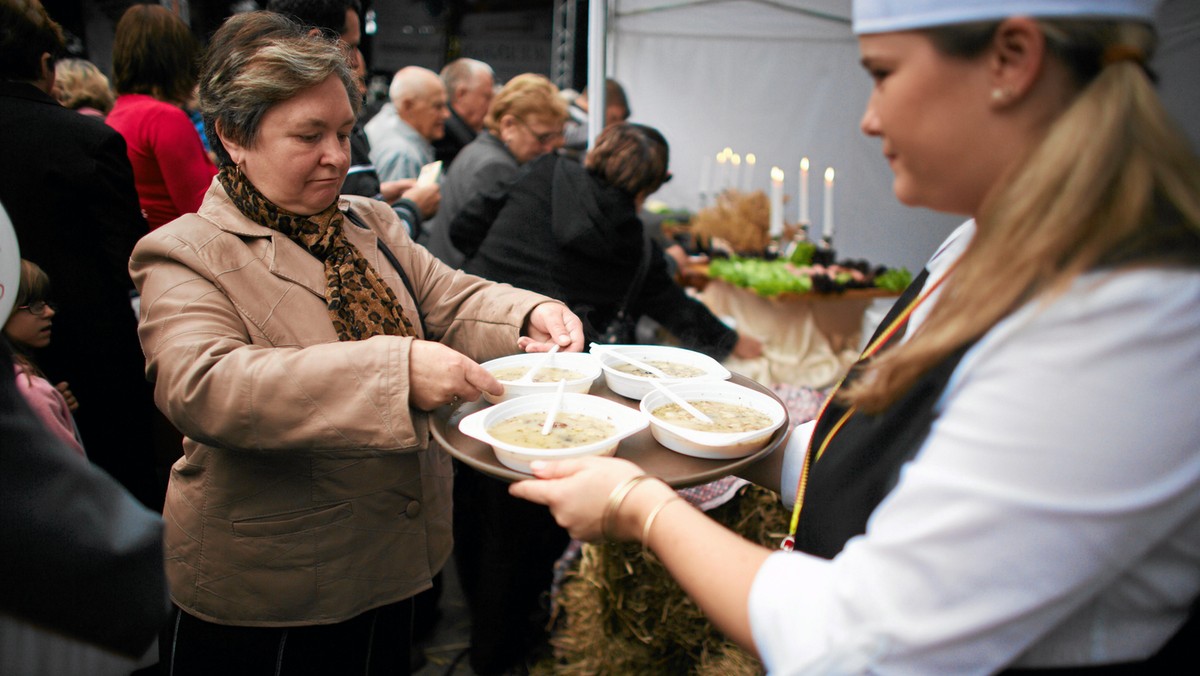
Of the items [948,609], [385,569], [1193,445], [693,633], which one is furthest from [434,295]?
[1193,445]

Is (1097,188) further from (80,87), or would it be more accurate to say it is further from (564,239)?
(80,87)

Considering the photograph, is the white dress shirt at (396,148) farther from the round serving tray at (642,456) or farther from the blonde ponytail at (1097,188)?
the blonde ponytail at (1097,188)

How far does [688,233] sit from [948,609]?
16.2ft

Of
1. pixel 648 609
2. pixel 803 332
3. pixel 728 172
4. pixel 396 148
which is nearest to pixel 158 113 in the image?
pixel 396 148

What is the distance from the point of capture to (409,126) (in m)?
5.15

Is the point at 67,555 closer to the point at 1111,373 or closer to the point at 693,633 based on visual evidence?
the point at 1111,373

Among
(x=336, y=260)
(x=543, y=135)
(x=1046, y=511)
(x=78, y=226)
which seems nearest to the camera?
(x=1046, y=511)

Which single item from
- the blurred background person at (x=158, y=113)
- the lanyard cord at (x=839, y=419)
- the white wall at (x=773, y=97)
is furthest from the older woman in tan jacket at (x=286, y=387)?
the white wall at (x=773, y=97)

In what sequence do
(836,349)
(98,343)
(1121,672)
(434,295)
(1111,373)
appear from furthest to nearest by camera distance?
1. (836,349)
2. (98,343)
3. (434,295)
4. (1121,672)
5. (1111,373)

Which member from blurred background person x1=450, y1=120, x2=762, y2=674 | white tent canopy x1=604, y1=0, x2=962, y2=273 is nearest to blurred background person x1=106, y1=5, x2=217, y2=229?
blurred background person x1=450, y1=120, x2=762, y2=674

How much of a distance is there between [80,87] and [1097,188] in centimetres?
541

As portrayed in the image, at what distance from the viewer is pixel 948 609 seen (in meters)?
0.86

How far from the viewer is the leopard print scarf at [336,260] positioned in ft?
5.82

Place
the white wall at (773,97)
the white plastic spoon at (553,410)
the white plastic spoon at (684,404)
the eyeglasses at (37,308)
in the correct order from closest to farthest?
the white plastic spoon at (553,410) < the white plastic spoon at (684,404) < the eyeglasses at (37,308) < the white wall at (773,97)
